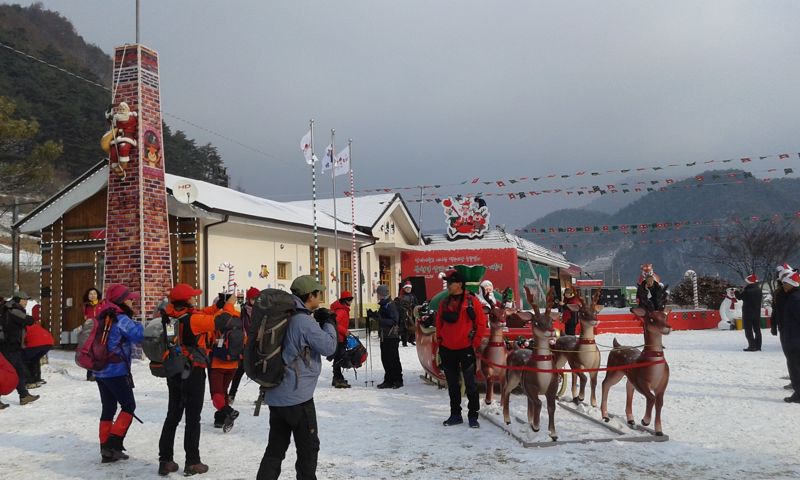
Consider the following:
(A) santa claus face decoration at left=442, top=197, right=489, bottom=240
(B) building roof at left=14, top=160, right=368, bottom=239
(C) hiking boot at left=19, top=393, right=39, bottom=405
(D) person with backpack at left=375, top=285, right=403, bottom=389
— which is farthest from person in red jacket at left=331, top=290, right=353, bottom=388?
(A) santa claus face decoration at left=442, top=197, right=489, bottom=240

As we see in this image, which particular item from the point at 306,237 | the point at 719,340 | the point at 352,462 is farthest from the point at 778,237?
the point at 352,462

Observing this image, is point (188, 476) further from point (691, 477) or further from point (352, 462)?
point (691, 477)

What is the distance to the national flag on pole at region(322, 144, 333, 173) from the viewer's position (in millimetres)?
22391

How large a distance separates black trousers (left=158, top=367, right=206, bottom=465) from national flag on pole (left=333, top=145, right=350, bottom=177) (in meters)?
17.0

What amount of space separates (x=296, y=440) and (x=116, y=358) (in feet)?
8.75

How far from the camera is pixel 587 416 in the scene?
25.8ft

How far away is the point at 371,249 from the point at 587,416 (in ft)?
66.6

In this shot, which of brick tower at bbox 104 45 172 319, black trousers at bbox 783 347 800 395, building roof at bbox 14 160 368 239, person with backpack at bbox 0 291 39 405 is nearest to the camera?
black trousers at bbox 783 347 800 395

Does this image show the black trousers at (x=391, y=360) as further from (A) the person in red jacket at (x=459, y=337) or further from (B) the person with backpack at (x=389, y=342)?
(A) the person in red jacket at (x=459, y=337)

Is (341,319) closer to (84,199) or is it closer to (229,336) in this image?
(229,336)

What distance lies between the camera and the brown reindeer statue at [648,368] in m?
6.81

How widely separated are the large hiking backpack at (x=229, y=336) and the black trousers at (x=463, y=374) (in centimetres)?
245

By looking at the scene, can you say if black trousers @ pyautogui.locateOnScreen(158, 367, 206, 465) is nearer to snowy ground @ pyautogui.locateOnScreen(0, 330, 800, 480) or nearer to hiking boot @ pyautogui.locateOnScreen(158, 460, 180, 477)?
hiking boot @ pyautogui.locateOnScreen(158, 460, 180, 477)

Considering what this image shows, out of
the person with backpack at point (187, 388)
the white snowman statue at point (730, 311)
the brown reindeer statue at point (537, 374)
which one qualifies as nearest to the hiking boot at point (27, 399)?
the person with backpack at point (187, 388)
